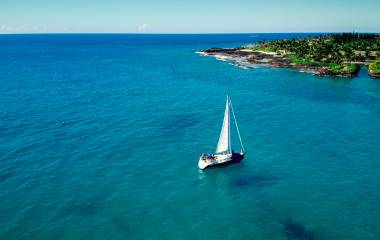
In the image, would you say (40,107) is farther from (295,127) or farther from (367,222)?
(367,222)

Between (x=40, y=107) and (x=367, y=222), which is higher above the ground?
(x=40, y=107)

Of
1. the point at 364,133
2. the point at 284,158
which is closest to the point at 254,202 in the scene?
the point at 284,158

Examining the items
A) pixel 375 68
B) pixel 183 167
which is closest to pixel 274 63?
pixel 375 68

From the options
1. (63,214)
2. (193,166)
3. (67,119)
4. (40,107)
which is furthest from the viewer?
(40,107)

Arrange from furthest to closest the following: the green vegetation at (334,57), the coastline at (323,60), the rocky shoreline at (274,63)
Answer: the green vegetation at (334,57)
the rocky shoreline at (274,63)
the coastline at (323,60)

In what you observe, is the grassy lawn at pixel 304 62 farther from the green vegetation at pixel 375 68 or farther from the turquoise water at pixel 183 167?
the turquoise water at pixel 183 167

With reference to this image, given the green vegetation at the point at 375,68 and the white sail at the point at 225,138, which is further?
the green vegetation at the point at 375,68

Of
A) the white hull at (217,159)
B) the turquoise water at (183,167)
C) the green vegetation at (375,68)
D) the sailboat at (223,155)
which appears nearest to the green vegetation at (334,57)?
the green vegetation at (375,68)

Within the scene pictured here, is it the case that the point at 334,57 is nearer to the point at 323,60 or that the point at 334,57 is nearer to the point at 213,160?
the point at 323,60

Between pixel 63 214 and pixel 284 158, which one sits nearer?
pixel 63 214
